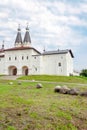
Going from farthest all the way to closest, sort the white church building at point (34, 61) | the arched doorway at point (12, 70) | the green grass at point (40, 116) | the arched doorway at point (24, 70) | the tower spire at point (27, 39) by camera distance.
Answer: the tower spire at point (27, 39) → the arched doorway at point (12, 70) → the arched doorway at point (24, 70) → the white church building at point (34, 61) → the green grass at point (40, 116)

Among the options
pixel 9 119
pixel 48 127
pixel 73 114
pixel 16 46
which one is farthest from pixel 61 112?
pixel 16 46

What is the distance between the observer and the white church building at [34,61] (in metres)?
71.5

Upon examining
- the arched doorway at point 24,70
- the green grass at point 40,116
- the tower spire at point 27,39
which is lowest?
the green grass at point 40,116

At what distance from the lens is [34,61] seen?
73.7 metres

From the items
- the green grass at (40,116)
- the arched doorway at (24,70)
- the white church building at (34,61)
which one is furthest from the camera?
the arched doorway at (24,70)

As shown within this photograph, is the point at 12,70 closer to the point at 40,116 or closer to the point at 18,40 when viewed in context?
the point at 18,40

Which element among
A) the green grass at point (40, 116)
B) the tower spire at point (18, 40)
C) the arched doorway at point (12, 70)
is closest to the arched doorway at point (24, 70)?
the arched doorway at point (12, 70)

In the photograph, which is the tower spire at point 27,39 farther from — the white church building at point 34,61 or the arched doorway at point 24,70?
the arched doorway at point 24,70

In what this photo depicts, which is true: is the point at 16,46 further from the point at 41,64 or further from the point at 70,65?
the point at 70,65

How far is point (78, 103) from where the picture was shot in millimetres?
12883

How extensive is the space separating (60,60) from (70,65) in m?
5.16

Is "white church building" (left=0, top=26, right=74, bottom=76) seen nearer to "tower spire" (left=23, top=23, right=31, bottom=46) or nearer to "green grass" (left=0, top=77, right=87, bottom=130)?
"tower spire" (left=23, top=23, right=31, bottom=46)

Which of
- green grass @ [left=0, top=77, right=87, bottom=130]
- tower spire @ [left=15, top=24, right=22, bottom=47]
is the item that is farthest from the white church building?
green grass @ [left=0, top=77, right=87, bottom=130]

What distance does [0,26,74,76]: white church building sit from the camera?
71544mm
